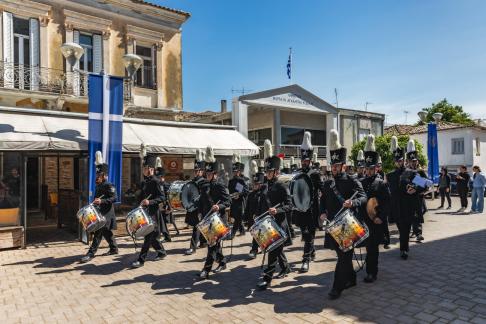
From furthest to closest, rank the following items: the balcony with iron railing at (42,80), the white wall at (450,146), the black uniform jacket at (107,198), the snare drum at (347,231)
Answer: the white wall at (450,146), the balcony with iron railing at (42,80), the black uniform jacket at (107,198), the snare drum at (347,231)

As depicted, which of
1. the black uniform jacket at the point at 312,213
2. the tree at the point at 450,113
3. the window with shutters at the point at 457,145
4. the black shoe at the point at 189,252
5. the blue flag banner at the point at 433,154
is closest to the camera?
the black uniform jacket at the point at 312,213

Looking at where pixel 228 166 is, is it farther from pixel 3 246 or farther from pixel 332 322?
pixel 332 322

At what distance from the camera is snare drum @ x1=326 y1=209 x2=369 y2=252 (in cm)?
484

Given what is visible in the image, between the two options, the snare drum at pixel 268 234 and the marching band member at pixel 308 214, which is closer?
the snare drum at pixel 268 234

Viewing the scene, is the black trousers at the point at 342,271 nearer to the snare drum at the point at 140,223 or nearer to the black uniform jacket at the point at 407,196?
the black uniform jacket at the point at 407,196

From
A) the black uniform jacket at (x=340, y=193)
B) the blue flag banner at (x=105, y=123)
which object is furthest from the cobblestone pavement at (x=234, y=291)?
the blue flag banner at (x=105, y=123)

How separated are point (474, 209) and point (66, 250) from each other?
46.7 feet

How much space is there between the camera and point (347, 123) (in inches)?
1003

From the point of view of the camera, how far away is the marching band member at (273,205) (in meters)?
5.43

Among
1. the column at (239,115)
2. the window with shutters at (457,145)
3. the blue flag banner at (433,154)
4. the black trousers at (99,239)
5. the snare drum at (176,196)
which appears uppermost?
the column at (239,115)

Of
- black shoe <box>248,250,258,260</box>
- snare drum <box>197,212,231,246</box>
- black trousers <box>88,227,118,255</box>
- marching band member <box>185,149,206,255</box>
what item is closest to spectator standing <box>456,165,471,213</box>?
black shoe <box>248,250,258,260</box>

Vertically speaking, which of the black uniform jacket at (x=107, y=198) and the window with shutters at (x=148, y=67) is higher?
the window with shutters at (x=148, y=67)

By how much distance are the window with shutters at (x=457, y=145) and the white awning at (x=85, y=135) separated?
25350 mm

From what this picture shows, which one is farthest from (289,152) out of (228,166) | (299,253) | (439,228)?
(299,253)
